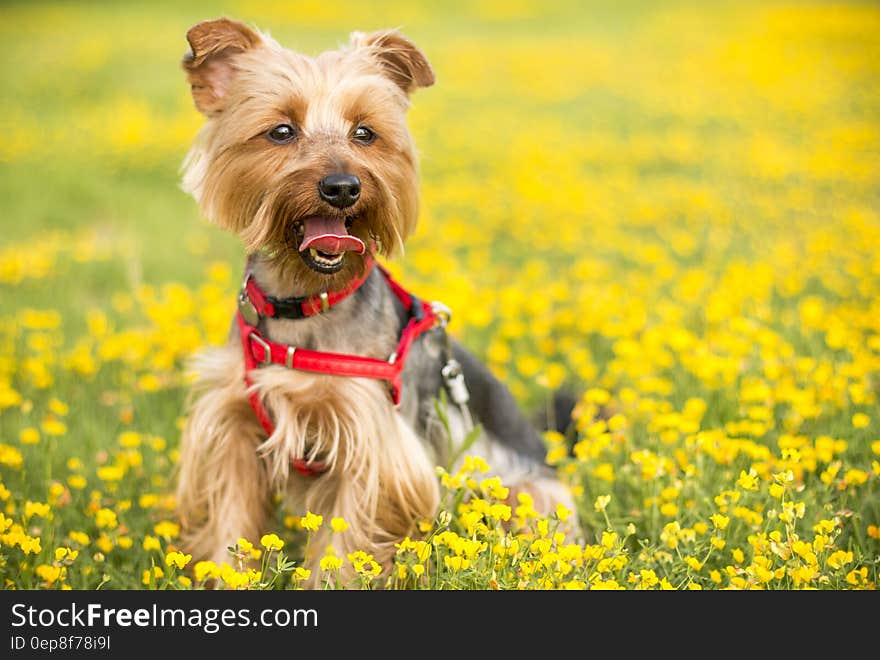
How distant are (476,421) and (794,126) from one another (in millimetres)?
11328

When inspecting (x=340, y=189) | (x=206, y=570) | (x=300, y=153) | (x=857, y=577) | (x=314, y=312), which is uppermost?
(x=300, y=153)

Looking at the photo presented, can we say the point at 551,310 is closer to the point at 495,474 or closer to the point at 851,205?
the point at 495,474

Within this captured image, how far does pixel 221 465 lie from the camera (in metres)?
3.64

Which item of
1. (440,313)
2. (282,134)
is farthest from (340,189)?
(440,313)

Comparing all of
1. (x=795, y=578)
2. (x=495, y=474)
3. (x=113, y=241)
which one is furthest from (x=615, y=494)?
(x=113, y=241)

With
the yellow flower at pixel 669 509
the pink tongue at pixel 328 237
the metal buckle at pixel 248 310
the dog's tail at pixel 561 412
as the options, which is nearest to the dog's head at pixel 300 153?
the pink tongue at pixel 328 237

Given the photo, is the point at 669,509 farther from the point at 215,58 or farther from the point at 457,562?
the point at 215,58

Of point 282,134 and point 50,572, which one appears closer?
point 50,572

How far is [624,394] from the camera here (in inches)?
177

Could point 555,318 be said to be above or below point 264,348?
above

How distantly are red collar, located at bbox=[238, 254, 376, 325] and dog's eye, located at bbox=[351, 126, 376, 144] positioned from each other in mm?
437

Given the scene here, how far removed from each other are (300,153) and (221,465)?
1316mm

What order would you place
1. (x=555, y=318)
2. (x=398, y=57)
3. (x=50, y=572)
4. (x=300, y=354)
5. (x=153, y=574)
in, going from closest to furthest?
(x=50, y=572), (x=153, y=574), (x=300, y=354), (x=398, y=57), (x=555, y=318)

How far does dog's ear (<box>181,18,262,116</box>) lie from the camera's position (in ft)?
10.8
